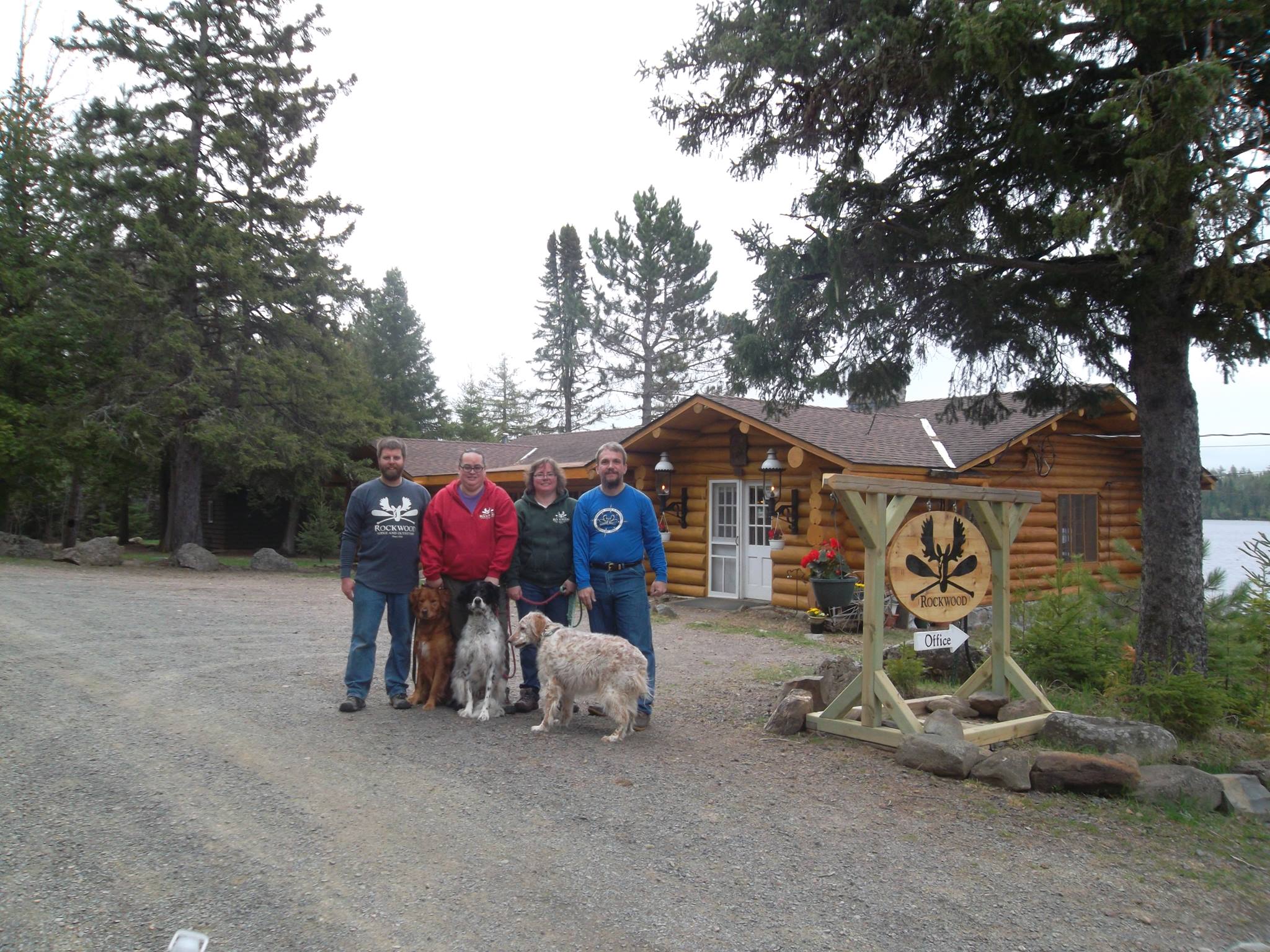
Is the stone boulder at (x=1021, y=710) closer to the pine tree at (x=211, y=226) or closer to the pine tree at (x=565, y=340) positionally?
the pine tree at (x=211, y=226)

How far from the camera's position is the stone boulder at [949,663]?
8.42 m

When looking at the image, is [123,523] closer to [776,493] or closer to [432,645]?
[776,493]

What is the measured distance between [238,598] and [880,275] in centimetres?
1223

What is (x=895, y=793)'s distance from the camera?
5086 mm

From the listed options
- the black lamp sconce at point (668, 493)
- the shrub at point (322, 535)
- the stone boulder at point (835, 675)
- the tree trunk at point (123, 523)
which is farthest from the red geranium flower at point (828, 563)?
the tree trunk at point (123, 523)

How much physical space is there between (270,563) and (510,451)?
923 cm

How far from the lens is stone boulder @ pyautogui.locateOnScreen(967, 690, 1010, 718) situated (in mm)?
6688

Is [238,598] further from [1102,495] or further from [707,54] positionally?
[1102,495]

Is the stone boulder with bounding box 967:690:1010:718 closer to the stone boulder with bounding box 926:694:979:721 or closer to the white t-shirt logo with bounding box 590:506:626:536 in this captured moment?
the stone boulder with bounding box 926:694:979:721

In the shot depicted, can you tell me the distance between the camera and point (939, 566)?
6.44 metres

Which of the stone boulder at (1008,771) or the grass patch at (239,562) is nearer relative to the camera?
the stone boulder at (1008,771)

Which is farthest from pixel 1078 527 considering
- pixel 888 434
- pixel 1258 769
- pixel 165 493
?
pixel 165 493

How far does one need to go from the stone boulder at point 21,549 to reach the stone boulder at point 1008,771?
23137mm

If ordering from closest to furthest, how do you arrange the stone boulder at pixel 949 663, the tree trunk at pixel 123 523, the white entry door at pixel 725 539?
the stone boulder at pixel 949 663, the white entry door at pixel 725 539, the tree trunk at pixel 123 523
